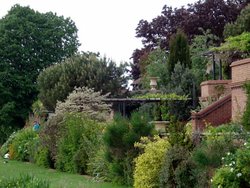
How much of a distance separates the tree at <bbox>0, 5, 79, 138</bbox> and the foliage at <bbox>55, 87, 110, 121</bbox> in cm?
2623

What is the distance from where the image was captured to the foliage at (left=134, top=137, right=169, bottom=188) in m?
15.4

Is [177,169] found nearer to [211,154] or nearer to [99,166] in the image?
[211,154]

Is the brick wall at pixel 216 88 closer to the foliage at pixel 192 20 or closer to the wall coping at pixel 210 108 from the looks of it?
the wall coping at pixel 210 108

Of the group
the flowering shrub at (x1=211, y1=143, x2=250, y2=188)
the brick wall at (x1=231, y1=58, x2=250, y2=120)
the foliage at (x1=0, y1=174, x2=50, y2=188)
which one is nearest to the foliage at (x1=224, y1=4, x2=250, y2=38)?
the brick wall at (x1=231, y1=58, x2=250, y2=120)

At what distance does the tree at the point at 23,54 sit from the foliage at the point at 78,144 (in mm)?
32670

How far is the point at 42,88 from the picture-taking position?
38469mm

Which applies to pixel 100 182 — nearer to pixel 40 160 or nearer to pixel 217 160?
pixel 217 160

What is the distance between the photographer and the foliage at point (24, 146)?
2888 centimetres

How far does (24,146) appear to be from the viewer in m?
30.7

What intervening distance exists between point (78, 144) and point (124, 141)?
5.05 metres

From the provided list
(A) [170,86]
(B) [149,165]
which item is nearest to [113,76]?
(A) [170,86]

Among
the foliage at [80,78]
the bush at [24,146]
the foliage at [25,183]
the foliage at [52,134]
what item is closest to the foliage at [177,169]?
the foliage at [25,183]

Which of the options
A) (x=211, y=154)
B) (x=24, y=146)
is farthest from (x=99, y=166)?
(x=24, y=146)

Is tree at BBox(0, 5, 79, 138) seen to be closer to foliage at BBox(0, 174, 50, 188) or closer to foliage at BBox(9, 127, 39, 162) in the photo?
foliage at BBox(9, 127, 39, 162)
